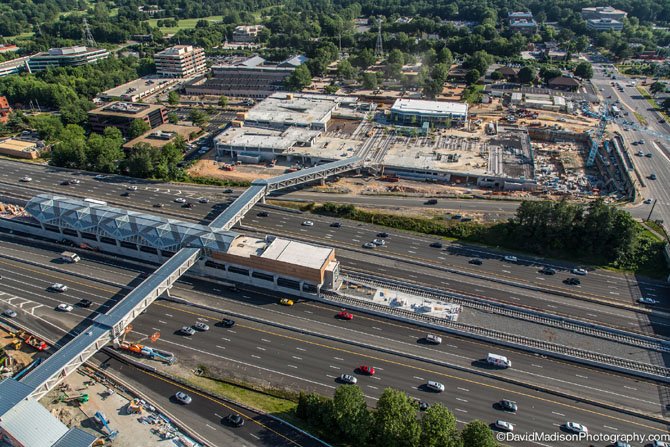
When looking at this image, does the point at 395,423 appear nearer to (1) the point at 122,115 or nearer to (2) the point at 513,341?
(2) the point at 513,341

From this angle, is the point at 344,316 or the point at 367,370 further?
the point at 344,316

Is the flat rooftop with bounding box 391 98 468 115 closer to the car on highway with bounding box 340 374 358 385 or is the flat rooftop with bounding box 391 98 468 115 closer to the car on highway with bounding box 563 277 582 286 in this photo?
the car on highway with bounding box 563 277 582 286

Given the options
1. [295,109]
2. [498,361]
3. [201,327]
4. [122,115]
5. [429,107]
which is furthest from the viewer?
[295,109]

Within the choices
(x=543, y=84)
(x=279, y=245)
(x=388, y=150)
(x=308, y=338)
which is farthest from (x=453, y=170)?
(x=543, y=84)

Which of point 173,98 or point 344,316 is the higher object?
point 173,98

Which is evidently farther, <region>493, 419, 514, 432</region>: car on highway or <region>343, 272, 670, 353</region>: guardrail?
<region>343, 272, 670, 353</region>: guardrail

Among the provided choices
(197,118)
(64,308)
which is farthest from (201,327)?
(197,118)

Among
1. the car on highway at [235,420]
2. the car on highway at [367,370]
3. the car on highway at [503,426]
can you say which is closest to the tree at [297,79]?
the car on highway at [367,370]

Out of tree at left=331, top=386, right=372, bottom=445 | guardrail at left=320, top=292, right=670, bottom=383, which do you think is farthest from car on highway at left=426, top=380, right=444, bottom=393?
tree at left=331, top=386, right=372, bottom=445
